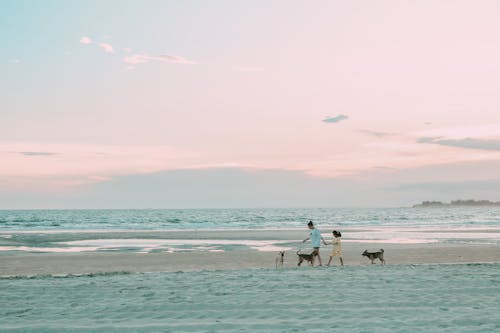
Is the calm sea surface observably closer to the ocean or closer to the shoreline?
the shoreline

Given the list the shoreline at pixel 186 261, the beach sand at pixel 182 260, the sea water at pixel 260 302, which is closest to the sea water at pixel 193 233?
the beach sand at pixel 182 260

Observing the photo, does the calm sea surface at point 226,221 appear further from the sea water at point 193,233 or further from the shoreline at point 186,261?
the shoreline at point 186,261

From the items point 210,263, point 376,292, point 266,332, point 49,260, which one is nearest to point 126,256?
point 49,260

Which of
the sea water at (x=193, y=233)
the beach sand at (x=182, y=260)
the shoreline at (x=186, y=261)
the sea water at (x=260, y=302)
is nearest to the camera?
the sea water at (x=260, y=302)

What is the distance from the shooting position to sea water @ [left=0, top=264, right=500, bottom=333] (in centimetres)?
830

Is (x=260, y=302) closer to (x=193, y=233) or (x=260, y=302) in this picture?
(x=260, y=302)

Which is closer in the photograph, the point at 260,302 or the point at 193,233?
the point at 260,302

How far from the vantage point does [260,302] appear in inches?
394

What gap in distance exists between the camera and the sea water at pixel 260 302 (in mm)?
8305

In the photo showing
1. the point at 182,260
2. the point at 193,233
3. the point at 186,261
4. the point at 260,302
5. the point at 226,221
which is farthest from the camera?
the point at 226,221

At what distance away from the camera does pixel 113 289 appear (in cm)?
1176

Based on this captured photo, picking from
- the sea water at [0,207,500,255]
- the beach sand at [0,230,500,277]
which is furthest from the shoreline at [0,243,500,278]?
the sea water at [0,207,500,255]

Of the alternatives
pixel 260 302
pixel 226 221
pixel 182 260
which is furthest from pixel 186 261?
pixel 226 221

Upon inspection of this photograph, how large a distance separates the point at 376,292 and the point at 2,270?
44.0 ft
